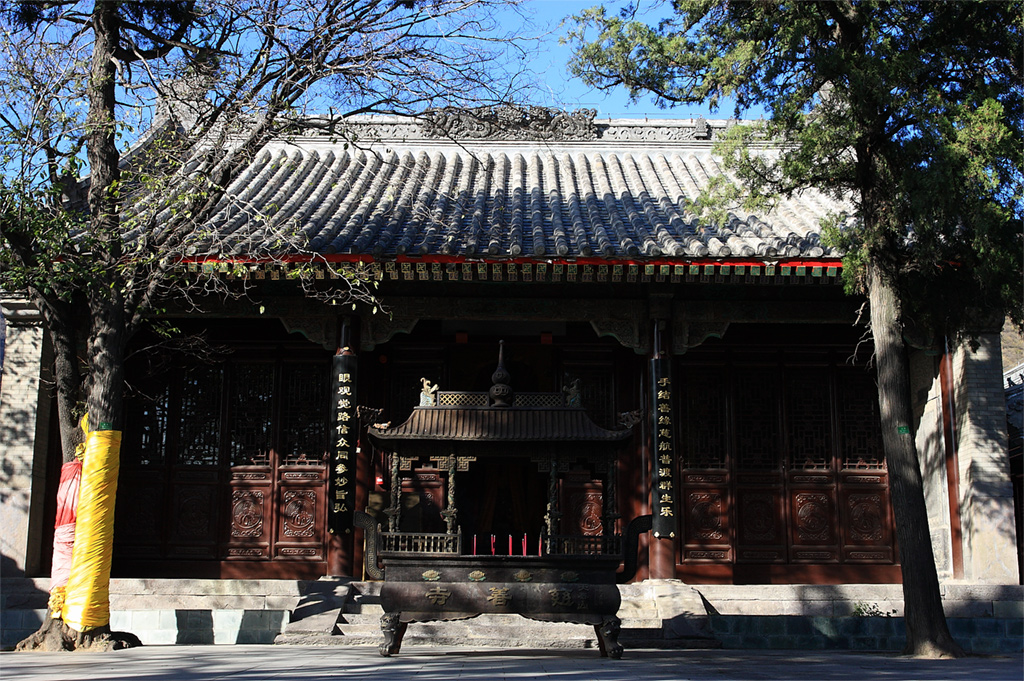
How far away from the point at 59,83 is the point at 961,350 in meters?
9.75

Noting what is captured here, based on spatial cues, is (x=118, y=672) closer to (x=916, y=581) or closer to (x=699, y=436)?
(x=916, y=581)

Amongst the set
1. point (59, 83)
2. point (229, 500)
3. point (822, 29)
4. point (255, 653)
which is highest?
point (822, 29)

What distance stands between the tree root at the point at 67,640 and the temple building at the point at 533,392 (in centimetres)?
253

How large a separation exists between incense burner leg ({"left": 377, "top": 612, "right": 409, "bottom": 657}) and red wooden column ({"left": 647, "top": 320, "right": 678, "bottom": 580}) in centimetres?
336

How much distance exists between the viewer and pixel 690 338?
1113 centimetres

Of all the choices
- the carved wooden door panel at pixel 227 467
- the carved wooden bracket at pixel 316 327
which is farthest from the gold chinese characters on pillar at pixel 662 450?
the carved wooden door panel at pixel 227 467

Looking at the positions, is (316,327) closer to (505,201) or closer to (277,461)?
(277,461)

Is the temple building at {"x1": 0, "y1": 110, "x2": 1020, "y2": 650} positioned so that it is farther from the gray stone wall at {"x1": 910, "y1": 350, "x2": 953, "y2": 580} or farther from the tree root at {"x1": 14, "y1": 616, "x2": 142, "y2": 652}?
the tree root at {"x1": 14, "y1": 616, "x2": 142, "y2": 652}

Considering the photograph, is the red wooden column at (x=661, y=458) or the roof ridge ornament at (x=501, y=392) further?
the red wooden column at (x=661, y=458)

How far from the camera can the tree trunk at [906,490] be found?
8.18m

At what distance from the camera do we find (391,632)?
312 inches

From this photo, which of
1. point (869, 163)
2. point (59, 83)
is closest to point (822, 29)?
point (869, 163)

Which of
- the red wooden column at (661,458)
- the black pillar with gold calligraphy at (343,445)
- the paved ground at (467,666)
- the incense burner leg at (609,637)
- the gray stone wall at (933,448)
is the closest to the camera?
the paved ground at (467,666)

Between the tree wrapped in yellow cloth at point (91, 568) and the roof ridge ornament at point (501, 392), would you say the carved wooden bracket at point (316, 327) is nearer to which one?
the roof ridge ornament at point (501, 392)
